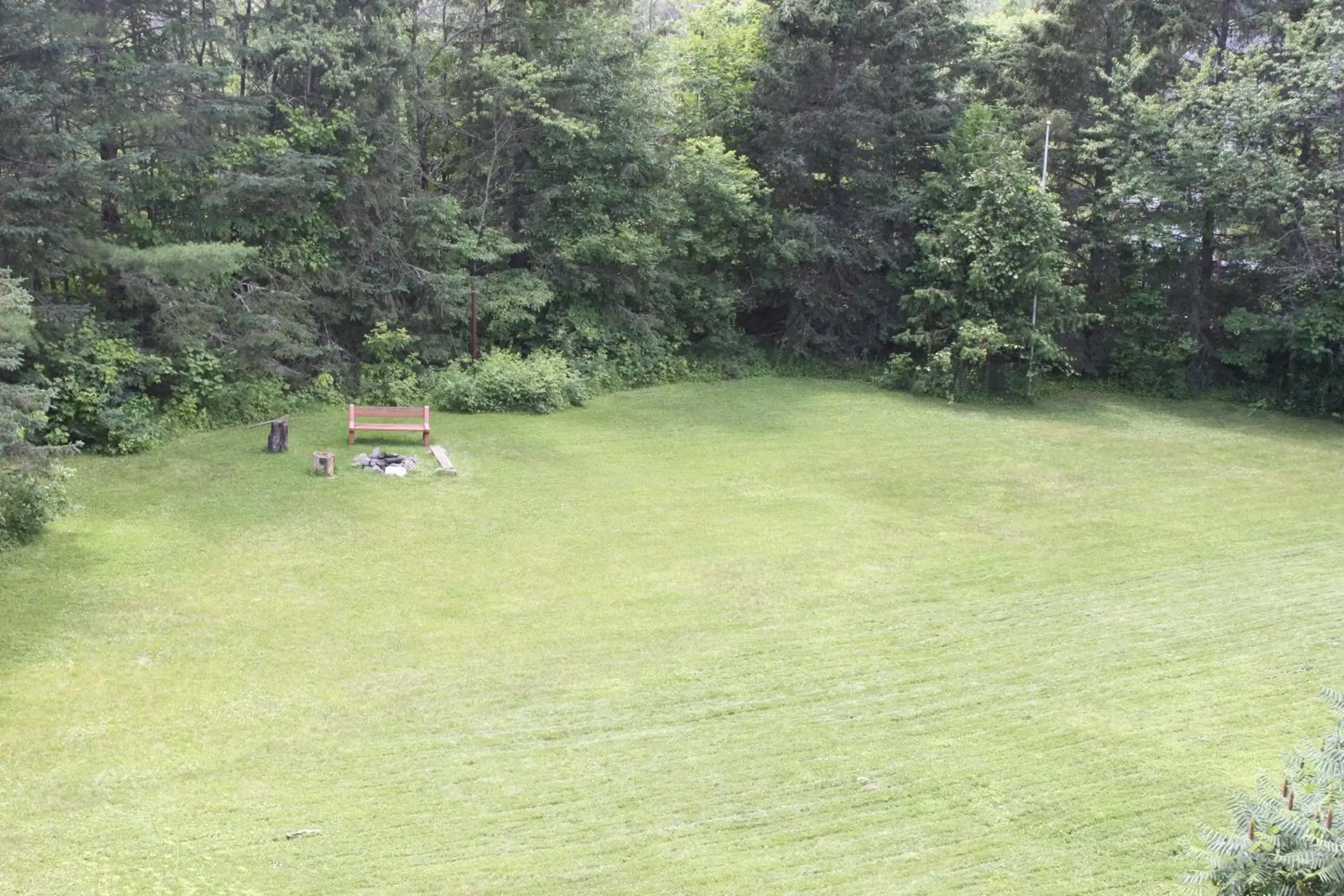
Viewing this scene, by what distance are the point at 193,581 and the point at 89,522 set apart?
2227mm

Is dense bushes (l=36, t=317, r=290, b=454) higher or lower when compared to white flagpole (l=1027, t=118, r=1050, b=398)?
lower

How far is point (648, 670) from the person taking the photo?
9.38 m

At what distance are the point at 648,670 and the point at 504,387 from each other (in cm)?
976

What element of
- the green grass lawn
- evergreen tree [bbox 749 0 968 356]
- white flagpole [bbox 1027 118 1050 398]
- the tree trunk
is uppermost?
evergreen tree [bbox 749 0 968 356]

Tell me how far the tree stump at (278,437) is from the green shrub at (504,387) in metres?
3.41

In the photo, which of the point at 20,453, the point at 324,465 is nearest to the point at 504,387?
the point at 324,465

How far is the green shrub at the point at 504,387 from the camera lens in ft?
59.6

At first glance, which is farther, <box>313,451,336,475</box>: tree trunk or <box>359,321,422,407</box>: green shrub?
<box>359,321,422,407</box>: green shrub

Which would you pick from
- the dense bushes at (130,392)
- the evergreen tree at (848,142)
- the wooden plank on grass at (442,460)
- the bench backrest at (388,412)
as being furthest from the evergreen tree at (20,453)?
the evergreen tree at (848,142)

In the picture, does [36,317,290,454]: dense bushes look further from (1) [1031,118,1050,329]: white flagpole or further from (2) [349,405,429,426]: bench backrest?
(1) [1031,118,1050,329]: white flagpole

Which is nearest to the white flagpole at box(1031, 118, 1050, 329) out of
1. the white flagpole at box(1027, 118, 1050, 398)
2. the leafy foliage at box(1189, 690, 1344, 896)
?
the white flagpole at box(1027, 118, 1050, 398)

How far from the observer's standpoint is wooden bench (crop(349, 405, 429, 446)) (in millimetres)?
15555

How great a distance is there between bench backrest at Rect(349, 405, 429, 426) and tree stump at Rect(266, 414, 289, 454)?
876 millimetres

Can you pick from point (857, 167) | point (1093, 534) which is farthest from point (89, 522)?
point (857, 167)
